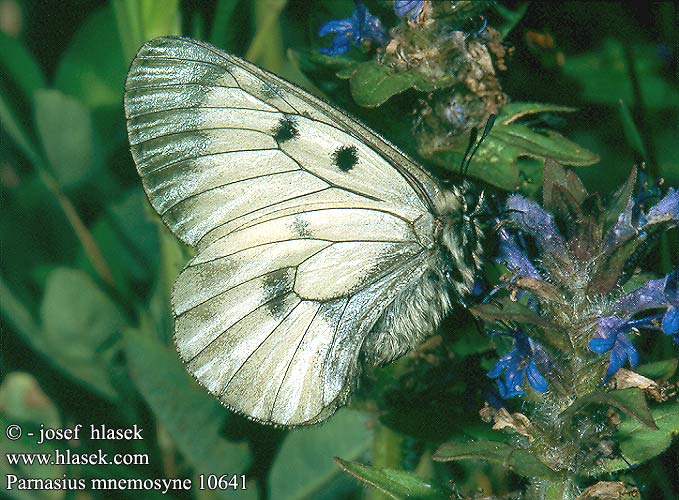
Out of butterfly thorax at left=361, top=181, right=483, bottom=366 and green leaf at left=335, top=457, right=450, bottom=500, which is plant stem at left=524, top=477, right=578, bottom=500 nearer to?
green leaf at left=335, top=457, right=450, bottom=500

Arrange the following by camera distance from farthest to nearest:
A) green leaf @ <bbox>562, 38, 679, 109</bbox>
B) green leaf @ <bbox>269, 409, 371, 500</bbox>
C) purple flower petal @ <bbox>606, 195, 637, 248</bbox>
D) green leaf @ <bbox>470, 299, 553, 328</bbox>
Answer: green leaf @ <bbox>562, 38, 679, 109</bbox> < green leaf @ <bbox>269, 409, 371, 500</bbox> < purple flower petal @ <bbox>606, 195, 637, 248</bbox> < green leaf @ <bbox>470, 299, 553, 328</bbox>

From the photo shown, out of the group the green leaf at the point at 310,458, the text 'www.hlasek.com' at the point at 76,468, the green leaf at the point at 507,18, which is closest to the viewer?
the green leaf at the point at 507,18

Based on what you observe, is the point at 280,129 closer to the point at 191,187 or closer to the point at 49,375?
the point at 191,187

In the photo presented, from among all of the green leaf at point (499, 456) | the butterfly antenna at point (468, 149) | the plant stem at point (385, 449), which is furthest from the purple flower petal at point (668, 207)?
the plant stem at point (385, 449)

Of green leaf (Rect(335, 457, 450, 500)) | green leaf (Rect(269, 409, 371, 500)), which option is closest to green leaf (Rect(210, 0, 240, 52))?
green leaf (Rect(269, 409, 371, 500))

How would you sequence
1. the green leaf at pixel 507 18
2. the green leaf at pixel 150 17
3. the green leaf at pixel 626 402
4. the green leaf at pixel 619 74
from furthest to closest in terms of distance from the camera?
the green leaf at pixel 619 74 < the green leaf at pixel 150 17 < the green leaf at pixel 507 18 < the green leaf at pixel 626 402

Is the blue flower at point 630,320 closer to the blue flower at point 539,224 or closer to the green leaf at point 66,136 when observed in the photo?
the blue flower at point 539,224

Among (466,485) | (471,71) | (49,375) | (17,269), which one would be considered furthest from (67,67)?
(466,485)
